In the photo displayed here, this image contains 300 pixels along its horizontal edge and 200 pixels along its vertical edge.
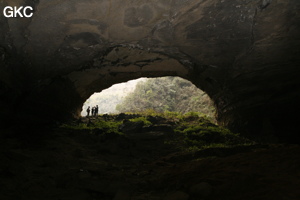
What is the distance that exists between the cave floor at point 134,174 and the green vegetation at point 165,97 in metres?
18.1

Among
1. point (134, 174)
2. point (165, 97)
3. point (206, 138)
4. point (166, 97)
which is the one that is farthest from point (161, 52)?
point (165, 97)

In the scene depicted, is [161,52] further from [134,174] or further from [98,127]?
[134,174]

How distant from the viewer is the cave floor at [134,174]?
12.9 ft

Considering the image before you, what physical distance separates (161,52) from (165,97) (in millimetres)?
18915

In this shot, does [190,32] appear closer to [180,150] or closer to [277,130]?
[180,150]

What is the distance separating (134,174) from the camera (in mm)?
5918

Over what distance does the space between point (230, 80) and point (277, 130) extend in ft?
10.4

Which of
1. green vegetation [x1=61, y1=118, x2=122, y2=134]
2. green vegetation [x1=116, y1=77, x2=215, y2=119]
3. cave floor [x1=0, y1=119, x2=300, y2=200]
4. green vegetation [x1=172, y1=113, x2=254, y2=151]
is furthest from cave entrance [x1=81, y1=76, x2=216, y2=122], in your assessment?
cave floor [x1=0, y1=119, x2=300, y2=200]

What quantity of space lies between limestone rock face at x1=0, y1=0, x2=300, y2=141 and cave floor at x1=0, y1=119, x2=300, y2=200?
3742 mm

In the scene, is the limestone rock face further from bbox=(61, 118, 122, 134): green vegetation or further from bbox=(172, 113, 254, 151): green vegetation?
bbox=(61, 118, 122, 134): green vegetation

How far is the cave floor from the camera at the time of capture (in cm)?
393

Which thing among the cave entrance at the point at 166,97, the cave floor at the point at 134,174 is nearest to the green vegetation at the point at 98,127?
the cave floor at the point at 134,174

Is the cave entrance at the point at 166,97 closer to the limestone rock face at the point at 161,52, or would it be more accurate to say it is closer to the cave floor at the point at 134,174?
the limestone rock face at the point at 161,52

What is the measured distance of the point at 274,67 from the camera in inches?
356
